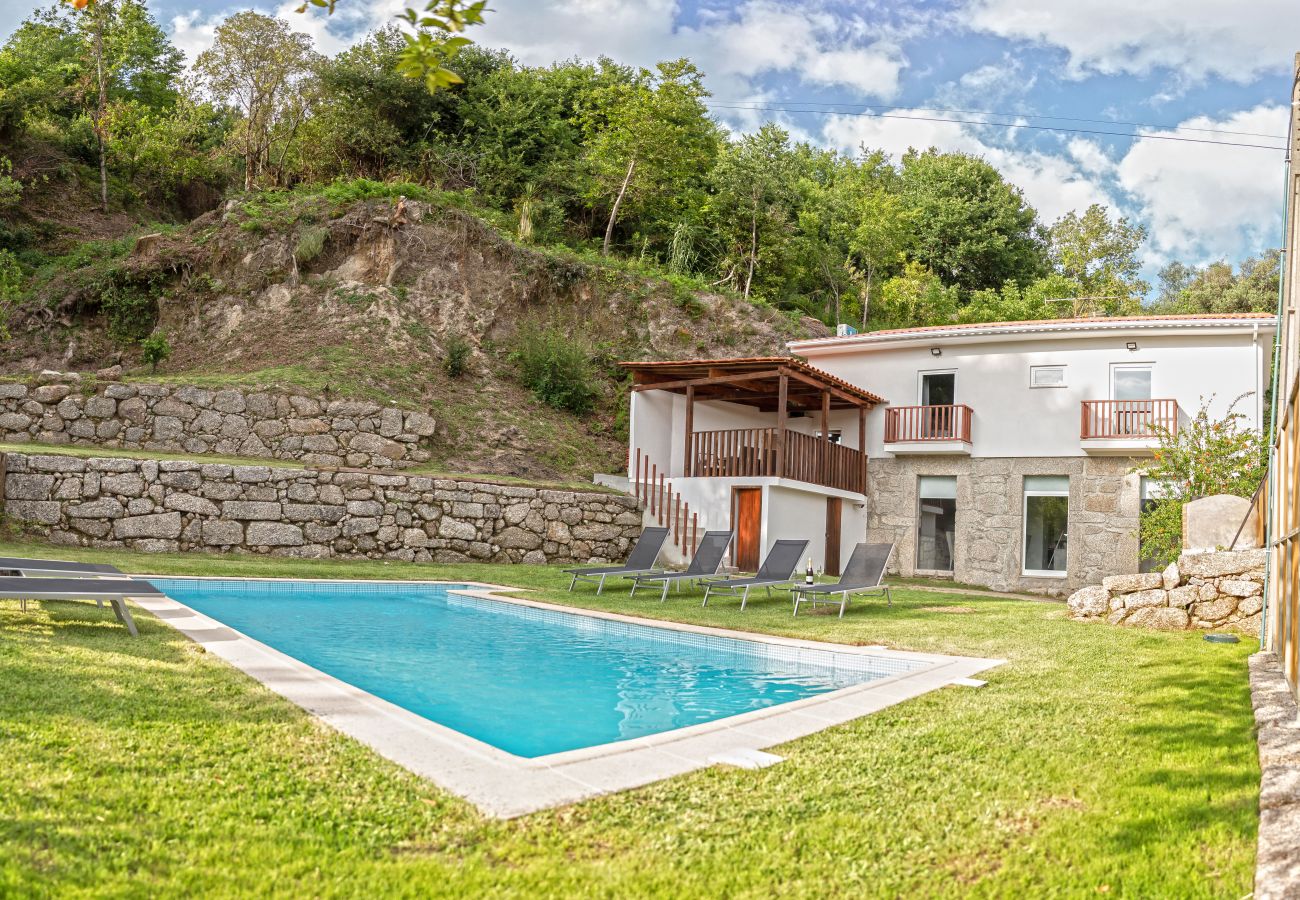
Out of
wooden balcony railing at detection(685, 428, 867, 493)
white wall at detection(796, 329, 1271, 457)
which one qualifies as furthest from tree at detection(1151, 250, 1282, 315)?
wooden balcony railing at detection(685, 428, 867, 493)

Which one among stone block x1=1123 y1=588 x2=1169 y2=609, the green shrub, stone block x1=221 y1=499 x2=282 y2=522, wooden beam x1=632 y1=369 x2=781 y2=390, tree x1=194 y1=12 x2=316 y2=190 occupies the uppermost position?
tree x1=194 y1=12 x2=316 y2=190

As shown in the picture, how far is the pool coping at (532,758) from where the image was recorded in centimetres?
348

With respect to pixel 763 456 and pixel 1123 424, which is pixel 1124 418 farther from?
pixel 763 456

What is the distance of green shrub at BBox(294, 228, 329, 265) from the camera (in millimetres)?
22016

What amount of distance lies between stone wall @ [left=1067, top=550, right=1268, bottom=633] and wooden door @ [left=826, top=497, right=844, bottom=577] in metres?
9.27

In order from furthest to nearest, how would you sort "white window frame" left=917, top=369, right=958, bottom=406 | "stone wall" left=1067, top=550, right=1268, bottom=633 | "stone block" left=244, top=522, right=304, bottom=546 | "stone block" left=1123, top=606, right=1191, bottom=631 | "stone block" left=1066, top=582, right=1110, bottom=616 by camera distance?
1. "white window frame" left=917, top=369, right=958, bottom=406
2. "stone block" left=244, top=522, right=304, bottom=546
3. "stone block" left=1066, top=582, right=1110, bottom=616
4. "stone block" left=1123, top=606, right=1191, bottom=631
5. "stone wall" left=1067, top=550, right=1268, bottom=633

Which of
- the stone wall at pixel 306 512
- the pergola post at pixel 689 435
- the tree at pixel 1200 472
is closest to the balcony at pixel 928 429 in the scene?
the tree at pixel 1200 472

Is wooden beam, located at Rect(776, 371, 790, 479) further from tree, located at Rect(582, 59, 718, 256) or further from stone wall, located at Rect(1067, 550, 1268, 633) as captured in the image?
tree, located at Rect(582, 59, 718, 256)

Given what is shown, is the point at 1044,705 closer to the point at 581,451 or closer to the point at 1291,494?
the point at 1291,494

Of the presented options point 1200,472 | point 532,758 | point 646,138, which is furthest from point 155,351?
point 1200,472

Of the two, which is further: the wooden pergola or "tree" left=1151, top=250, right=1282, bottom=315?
"tree" left=1151, top=250, right=1282, bottom=315

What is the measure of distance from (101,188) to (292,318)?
34.0ft

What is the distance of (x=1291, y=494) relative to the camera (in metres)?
5.73

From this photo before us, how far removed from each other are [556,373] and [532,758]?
18332 millimetres
